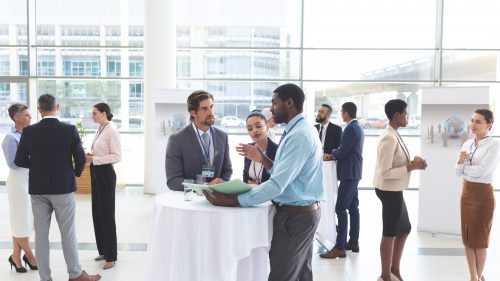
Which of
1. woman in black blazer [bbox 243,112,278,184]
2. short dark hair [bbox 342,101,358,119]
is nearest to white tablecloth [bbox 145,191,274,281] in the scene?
woman in black blazer [bbox 243,112,278,184]

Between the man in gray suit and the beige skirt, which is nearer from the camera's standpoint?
the man in gray suit

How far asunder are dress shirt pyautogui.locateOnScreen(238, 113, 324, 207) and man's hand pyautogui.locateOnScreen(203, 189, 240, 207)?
0.05 metres

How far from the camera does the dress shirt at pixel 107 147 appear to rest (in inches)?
201

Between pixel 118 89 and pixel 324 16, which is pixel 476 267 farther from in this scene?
pixel 118 89

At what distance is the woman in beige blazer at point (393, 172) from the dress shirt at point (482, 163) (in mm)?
526

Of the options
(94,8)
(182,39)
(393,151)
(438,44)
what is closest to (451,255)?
(393,151)

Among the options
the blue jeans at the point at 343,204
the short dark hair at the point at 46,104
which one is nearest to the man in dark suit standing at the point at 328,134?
the blue jeans at the point at 343,204

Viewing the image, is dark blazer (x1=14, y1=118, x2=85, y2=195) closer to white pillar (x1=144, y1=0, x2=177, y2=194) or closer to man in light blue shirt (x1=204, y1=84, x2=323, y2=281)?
man in light blue shirt (x1=204, y1=84, x2=323, y2=281)

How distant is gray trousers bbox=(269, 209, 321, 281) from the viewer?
310 centimetres

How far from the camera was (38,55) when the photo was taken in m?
10.7

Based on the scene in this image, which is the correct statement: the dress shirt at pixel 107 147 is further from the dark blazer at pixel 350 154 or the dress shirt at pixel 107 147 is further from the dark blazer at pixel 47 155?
the dark blazer at pixel 350 154

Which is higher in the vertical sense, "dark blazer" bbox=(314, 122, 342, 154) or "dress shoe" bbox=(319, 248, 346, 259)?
"dark blazer" bbox=(314, 122, 342, 154)

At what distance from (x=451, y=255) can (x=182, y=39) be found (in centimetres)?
693

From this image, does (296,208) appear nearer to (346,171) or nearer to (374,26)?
(346,171)
